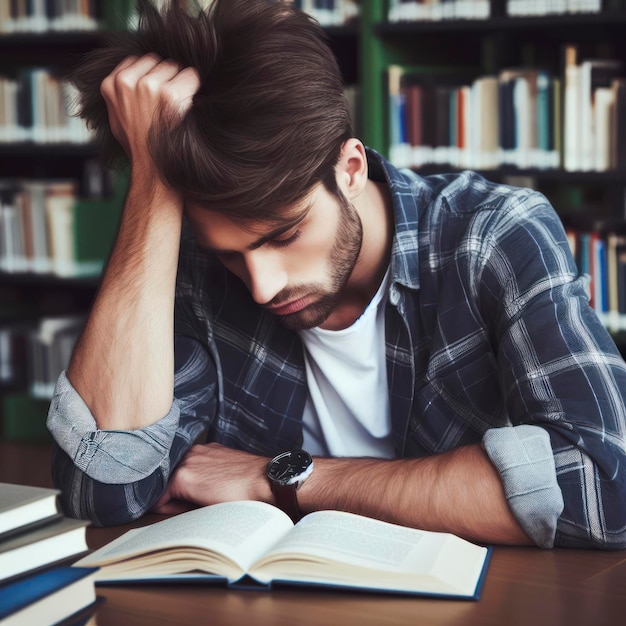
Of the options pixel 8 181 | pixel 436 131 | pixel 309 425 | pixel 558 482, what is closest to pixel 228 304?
pixel 309 425

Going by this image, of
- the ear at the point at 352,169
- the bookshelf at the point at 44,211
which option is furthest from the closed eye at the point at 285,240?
the bookshelf at the point at 44,211

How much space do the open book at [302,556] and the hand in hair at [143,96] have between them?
0.57m

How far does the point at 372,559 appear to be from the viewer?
819 millimetres

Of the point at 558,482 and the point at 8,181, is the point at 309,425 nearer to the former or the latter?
the point at 558,482

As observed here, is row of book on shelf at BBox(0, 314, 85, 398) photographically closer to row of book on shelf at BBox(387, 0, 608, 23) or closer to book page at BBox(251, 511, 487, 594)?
row of book on shelf at BBox(387, 0, 608, 23)

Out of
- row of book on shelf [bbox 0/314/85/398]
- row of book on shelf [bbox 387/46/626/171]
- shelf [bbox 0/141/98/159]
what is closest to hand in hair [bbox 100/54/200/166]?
row of book on shelf [bbox 387/46/626/171]

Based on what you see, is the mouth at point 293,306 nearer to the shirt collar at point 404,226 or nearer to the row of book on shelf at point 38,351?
the shirt collar at point 404,226

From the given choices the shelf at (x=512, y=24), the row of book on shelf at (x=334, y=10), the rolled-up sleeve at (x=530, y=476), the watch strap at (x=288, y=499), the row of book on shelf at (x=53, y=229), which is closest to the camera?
the rolled-up sleeve at (x=530, y=476)

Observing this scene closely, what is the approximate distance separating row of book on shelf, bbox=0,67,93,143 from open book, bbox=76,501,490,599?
238 cm

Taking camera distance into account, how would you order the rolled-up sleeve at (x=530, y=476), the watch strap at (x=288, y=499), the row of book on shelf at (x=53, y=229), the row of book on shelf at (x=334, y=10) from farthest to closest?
the row of book on shelf at (x=53, y=229)
the row of book on shelf at (x=334, y=10)
the watch strap at (x=288, y=499)
the rolled-up sleeve at (x=530, y=476)

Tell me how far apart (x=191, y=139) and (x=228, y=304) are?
1.18 ft

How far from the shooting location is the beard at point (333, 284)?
1.27m

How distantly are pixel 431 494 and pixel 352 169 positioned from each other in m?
0.52

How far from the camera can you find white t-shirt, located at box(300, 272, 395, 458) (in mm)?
1371
